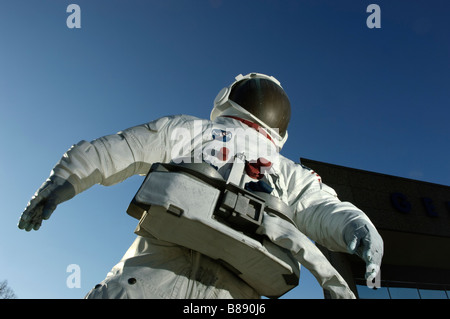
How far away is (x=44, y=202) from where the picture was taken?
2.13 m

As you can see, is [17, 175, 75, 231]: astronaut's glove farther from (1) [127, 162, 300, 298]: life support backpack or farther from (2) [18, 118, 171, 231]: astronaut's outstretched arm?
(1) [127, 162, 300, 298]: life support backpack

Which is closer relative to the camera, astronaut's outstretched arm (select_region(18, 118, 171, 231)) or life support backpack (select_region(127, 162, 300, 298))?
life support backpack (select_region(127, 162, 300, 298))

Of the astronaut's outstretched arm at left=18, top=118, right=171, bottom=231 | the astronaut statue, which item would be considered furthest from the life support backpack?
the astronaut's outstretched arm at left=18, top=118, right=171, bottom=231

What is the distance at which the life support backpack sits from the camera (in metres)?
2.02

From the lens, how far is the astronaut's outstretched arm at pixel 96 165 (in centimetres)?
212

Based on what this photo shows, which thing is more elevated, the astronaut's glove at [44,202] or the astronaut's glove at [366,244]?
the astronaut's glove at [44,202]

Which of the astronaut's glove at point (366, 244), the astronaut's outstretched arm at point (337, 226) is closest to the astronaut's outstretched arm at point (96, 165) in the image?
Result: the astronaut's outstretched arm at point (337, 226)

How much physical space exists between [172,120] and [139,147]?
1.53ft

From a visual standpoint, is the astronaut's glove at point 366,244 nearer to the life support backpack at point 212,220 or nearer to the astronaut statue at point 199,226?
the astronaut statue at point 199,226

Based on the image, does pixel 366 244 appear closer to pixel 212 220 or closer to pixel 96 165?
pixel 212 220

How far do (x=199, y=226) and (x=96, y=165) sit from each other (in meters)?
0.89

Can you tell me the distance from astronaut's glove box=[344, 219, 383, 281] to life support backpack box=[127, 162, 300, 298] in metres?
0.43
